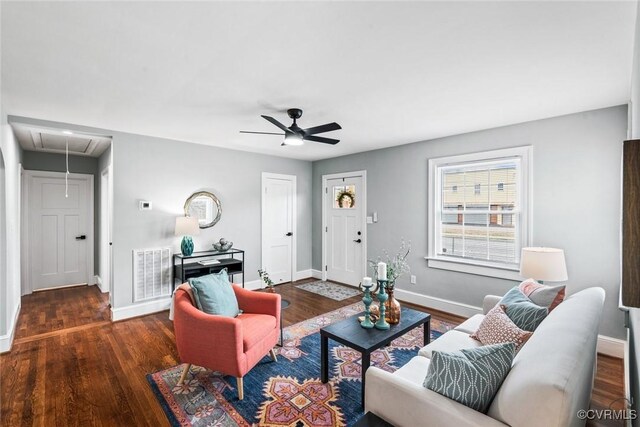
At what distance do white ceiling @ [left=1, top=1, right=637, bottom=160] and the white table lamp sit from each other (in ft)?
4.54

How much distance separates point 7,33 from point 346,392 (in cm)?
321

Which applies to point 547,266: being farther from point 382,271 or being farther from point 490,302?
point 382,271

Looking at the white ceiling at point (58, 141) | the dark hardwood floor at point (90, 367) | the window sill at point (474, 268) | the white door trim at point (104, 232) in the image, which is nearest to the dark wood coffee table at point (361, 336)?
the dark hardwood floor at point (90, 367)

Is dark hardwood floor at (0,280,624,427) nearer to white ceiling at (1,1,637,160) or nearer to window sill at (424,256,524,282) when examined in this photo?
window sill at (424,256,524,282)

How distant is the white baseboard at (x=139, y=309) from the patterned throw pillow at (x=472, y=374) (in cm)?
397

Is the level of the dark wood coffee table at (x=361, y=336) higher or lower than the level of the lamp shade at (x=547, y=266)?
lower

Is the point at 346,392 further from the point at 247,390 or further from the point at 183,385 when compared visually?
the point at 183,385

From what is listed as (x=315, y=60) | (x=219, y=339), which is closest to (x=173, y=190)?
(x=219, y=339)

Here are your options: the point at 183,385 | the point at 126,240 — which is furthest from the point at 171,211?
the point at 183,385

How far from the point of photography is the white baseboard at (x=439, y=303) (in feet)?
12.8

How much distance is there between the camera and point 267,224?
550 cm

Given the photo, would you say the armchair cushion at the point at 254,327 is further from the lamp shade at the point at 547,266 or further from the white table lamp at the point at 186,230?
the lamp shade at the point at 547,266

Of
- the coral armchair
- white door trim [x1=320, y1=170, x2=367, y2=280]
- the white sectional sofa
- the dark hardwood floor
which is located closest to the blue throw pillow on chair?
the coral armchair

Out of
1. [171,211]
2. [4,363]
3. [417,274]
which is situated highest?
[171,211]
